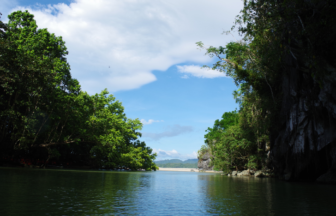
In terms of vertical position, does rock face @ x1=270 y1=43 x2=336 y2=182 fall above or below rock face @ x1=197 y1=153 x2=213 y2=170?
above

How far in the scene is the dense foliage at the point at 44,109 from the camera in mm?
27000

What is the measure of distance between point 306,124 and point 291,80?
13.1ft

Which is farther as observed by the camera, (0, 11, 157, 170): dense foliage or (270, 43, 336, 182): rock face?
(0, 11, 157, 170): dense foliage

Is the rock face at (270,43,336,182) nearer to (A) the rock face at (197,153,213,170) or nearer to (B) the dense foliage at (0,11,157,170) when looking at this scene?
(B) the dense foliage at (0,11,157,170)

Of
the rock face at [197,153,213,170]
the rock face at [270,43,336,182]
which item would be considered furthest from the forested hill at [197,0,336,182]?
the rock face at [197,153,213,170]

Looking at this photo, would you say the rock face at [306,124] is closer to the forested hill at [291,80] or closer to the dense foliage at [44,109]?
the forested hill at [291,80]

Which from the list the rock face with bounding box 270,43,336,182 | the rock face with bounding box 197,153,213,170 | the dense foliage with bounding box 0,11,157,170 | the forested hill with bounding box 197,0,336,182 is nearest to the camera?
the forested hill with bounding box 197,0,336,182

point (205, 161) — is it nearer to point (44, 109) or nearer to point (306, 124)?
point (44, 109)

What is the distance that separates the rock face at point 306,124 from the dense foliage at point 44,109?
22717 mm

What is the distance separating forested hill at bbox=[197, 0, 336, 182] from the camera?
14.1 m

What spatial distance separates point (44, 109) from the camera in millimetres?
33812

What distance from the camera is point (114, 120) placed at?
1539 inches

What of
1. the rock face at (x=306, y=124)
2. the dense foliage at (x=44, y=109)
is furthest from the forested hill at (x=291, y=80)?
the dense foliage at (x=44, y=109)

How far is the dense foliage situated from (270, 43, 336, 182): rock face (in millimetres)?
22717
